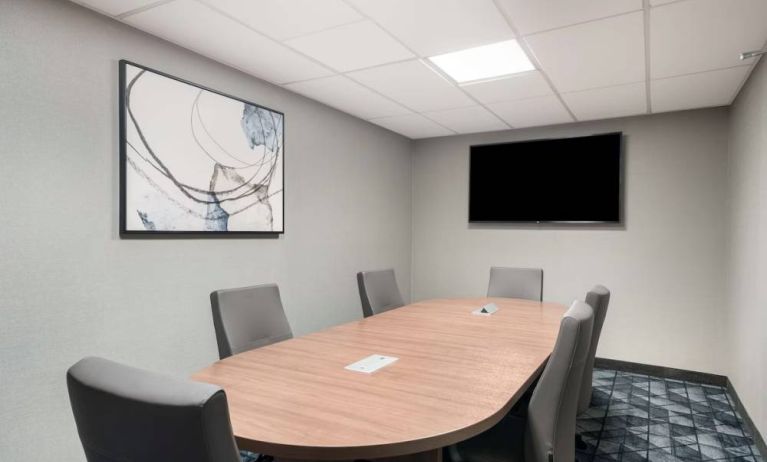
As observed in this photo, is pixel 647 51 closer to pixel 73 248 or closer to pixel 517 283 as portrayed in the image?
pixel 517 283

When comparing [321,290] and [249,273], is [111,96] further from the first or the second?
[321,290]

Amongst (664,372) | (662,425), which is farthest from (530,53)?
(664,372)

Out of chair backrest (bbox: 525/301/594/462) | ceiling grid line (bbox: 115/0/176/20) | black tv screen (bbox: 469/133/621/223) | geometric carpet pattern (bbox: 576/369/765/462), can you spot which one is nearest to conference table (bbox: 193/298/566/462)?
chair backrest (bbox: 525/301/594/462)

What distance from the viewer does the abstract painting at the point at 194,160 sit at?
2549 millimetres

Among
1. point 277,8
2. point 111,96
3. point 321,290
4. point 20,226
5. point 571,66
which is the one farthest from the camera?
point 321,290

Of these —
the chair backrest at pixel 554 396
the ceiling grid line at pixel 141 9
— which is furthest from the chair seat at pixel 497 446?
the ceiling grid line at pixel 141 9

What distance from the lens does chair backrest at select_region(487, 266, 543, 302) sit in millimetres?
3830

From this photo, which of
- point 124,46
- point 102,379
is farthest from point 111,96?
point 102,379

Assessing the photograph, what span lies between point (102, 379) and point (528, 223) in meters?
4.61

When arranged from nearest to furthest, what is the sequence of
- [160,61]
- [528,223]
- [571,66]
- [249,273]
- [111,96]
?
[111,96] → [160,61] → [571,66] → [249,273] → [528,223]

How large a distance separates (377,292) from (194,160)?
1.58 metres

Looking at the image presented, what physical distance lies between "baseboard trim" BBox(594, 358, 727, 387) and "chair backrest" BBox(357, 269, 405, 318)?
2.38 metres

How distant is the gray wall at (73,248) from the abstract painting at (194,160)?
9 cm

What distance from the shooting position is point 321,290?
13.4 ft
